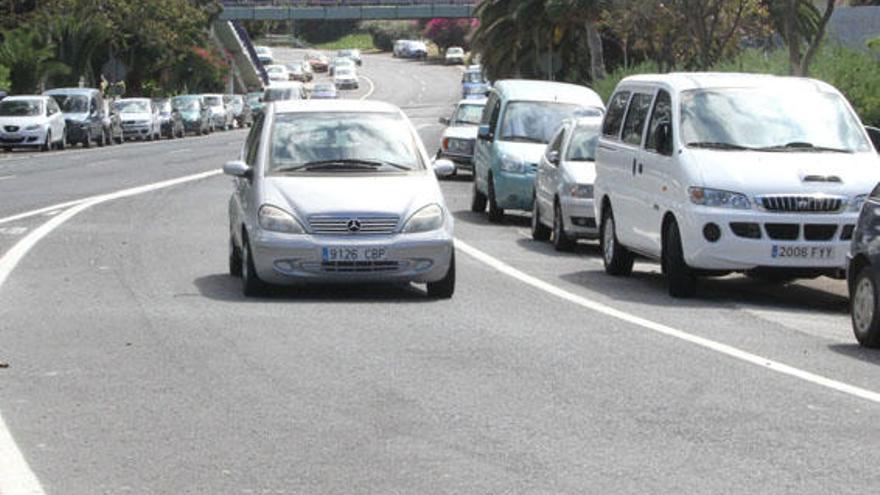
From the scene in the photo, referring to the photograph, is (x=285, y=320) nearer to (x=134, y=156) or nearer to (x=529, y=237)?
(x=529, y=237)

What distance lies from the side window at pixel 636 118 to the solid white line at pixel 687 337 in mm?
1686

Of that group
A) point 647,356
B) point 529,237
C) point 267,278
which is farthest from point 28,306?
point 529,237

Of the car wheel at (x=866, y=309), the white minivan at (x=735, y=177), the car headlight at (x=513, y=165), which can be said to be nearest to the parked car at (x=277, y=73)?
the car headlight at (x=513, y=165)

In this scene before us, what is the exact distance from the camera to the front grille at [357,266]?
15.9 metres

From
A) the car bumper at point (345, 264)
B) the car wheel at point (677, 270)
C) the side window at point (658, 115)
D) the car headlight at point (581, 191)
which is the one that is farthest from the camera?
the car headlight at point (581, 191)

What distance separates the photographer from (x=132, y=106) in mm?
70625

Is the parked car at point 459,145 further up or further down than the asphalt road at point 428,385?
→ further down

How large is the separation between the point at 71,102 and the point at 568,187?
41.2 meters

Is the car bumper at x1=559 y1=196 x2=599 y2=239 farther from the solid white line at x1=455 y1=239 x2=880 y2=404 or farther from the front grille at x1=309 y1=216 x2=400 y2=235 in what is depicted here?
the front grille at x1=309 y1=216 x2=400 y2=235

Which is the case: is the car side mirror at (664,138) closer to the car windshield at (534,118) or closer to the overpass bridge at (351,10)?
the car windshield at (534,118)

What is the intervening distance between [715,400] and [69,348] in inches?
175

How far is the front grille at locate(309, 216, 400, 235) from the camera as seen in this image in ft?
52.4

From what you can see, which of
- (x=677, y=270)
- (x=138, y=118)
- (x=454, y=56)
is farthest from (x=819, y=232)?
(x=454, y=56)

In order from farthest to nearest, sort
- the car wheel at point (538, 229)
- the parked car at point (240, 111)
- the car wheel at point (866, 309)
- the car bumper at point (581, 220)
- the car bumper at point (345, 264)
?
the parked car at point (240, 111)
the car wheel at point (538, 229)
the car bumper at point (581, 220)
the car bumper at point (345, 264)
the car wheel at point (866, 309)
